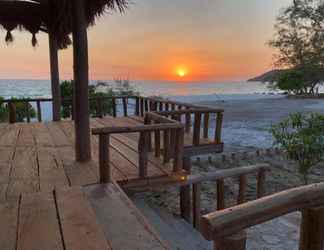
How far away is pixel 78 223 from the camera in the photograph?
7.72 ft

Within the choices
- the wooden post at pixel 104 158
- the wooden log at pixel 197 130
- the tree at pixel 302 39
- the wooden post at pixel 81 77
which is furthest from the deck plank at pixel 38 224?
the tree at pixel 302 39

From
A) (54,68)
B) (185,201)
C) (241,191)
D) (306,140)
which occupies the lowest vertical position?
(185,201)

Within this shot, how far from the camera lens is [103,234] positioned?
221cm

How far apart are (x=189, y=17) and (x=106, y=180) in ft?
39.0

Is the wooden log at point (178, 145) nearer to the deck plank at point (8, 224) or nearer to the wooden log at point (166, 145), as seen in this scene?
the wooden log at point (166, 145)

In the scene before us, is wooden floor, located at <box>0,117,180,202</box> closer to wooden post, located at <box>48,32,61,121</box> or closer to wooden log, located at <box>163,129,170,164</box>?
wooden log, located at <box>163,129,170,164</box>

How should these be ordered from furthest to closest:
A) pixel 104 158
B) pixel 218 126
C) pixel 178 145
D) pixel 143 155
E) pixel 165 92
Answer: pixel 165 92
pixel 218 126
pixel 178 145
pixel 143 155
pixel 104 158

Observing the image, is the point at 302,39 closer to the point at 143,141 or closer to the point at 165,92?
the point at 165,92

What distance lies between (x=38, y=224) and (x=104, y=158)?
0.99 metres

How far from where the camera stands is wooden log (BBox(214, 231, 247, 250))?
951mm

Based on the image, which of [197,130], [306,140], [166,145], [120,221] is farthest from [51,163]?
[306,140]

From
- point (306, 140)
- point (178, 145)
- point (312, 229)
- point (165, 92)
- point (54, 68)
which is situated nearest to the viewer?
point (312, 229)

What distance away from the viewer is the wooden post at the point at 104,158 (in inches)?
125

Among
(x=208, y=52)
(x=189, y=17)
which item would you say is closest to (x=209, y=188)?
(x=189, y=17)
